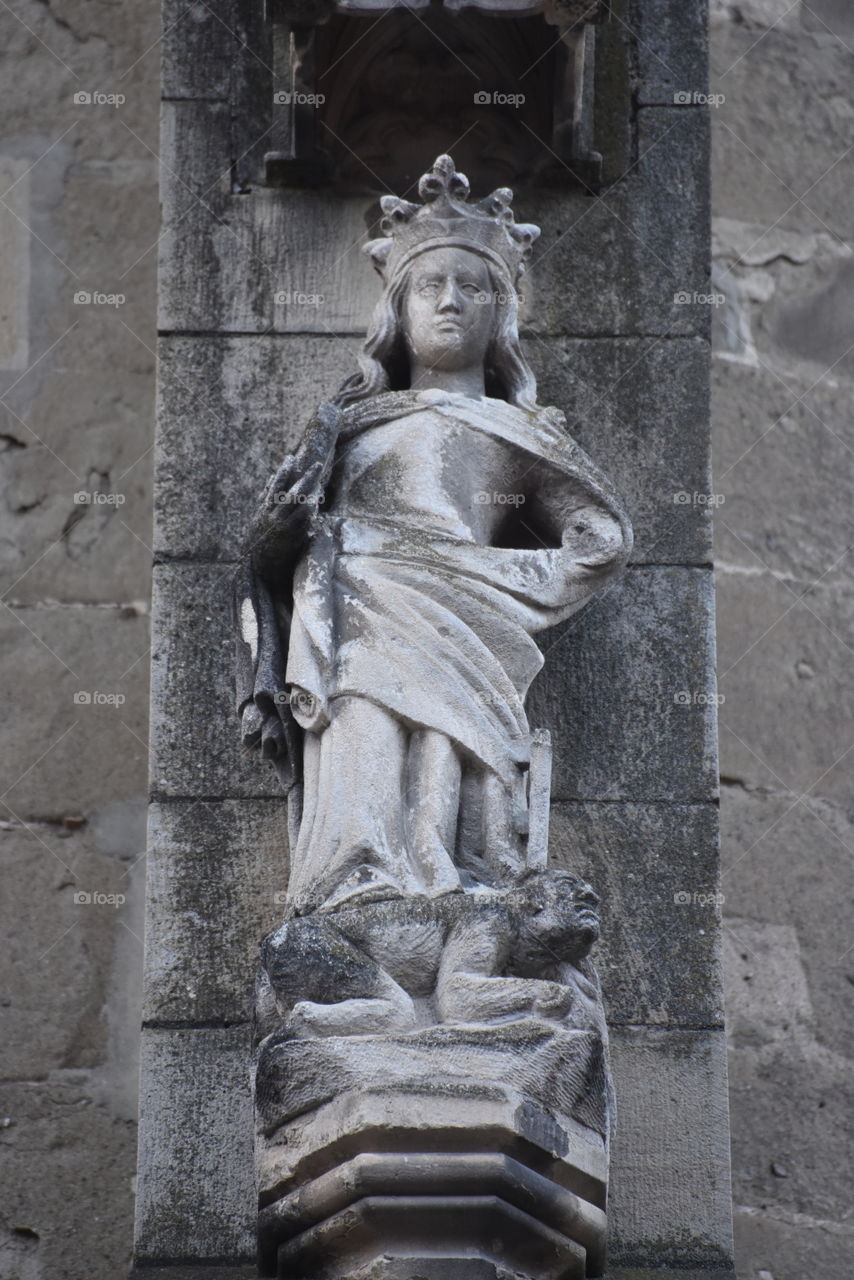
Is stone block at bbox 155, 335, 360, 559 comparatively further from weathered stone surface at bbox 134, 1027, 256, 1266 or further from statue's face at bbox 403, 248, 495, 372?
weathered stone surface at bbox 134, 1027, 256, 1266

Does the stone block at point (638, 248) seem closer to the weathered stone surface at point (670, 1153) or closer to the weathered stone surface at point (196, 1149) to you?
the weathered stone surface at point (670, 1153)

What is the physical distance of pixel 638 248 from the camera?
22.8ft

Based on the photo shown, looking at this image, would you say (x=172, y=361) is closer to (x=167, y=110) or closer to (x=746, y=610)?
(x=167, y=110)

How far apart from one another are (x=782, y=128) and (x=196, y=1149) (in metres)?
3.97

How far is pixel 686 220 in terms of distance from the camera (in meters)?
6.99

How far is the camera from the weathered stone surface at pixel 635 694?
6.33m

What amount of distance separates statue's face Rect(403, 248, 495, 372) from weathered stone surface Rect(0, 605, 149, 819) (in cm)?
159

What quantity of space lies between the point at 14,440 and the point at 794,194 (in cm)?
245

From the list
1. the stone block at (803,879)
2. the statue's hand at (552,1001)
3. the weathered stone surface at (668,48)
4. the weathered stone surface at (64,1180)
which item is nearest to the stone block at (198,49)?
the weathered stone surface at (668,48)

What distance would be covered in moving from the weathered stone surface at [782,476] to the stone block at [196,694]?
76.4 inches

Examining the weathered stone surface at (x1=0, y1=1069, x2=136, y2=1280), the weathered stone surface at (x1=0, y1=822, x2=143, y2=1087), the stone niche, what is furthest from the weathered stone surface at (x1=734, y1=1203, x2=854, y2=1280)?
the stone niche

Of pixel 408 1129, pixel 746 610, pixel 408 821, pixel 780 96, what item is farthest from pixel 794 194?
pixel 408 1129

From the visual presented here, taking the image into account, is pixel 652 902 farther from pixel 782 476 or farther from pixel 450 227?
pixel 782 476

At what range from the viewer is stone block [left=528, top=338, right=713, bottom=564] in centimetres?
661
